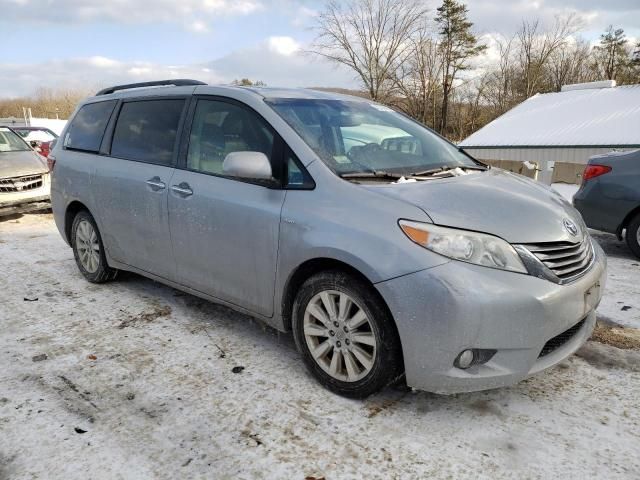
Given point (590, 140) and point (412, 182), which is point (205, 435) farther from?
point (590, 140)

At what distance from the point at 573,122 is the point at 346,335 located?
24021mm

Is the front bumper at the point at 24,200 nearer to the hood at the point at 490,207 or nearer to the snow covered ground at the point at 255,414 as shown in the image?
the snow covered ground at the point at 255,414

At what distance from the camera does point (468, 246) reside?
237 cm

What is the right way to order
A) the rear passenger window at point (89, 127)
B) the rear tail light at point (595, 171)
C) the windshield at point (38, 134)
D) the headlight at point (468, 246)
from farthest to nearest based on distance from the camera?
the windshield at point (38, 134)
the rear tail light at point (595, 171)
the rear passenger window at point (89, 127)
the headlight at point (468, 246)

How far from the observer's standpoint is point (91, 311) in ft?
13.3

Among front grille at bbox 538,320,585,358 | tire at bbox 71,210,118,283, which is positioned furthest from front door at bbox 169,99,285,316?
front grille at bbox 538,320,585,358

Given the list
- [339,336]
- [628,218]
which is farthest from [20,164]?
[628,218]

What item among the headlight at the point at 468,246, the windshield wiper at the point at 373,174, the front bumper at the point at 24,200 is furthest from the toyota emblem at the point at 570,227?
the front bumper at the point at 24,200

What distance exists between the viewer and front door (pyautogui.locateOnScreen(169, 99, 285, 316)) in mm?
2988

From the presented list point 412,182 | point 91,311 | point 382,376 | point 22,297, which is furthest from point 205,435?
point 22,297

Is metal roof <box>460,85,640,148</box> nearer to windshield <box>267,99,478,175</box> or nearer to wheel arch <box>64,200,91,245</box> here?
windshield <box>267,99,478,175</box>

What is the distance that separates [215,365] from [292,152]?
1.40 metres

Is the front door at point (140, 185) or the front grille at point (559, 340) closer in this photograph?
the front grille at point (559, 340)

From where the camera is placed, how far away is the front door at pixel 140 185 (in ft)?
12.1
